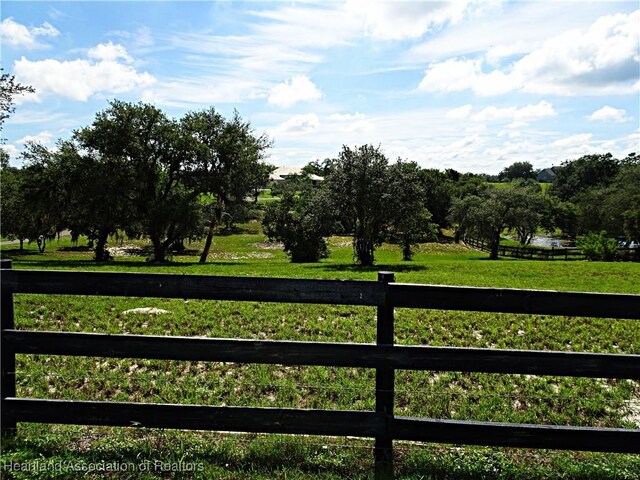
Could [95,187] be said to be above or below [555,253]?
above

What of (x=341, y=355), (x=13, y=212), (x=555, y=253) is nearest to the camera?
(x=341, y=355)

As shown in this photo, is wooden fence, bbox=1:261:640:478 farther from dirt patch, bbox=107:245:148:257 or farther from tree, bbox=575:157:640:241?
tree, bbox=575:157:640:241

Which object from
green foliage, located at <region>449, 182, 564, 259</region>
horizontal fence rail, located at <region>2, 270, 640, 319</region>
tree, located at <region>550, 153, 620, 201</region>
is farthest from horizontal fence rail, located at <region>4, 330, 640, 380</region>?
tree, located at <region>550, 153, 620, 201</region>

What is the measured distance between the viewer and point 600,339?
897 cm

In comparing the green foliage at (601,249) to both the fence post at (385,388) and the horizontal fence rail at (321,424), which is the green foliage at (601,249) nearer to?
the horizontal fence rail at (321,424)

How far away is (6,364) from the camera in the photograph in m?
4.26

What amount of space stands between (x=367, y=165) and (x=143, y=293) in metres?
26.6

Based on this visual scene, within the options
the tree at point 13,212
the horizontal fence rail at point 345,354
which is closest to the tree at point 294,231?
the tree at point 13,212

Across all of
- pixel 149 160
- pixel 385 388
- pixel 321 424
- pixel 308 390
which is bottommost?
pixel 308 390

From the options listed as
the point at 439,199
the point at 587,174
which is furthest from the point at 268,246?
the point at 587,174

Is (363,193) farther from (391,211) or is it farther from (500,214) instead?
(500,214)

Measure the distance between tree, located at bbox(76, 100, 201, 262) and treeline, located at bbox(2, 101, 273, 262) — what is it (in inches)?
2.8

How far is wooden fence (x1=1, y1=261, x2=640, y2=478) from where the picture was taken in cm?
379

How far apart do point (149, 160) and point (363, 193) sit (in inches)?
659
